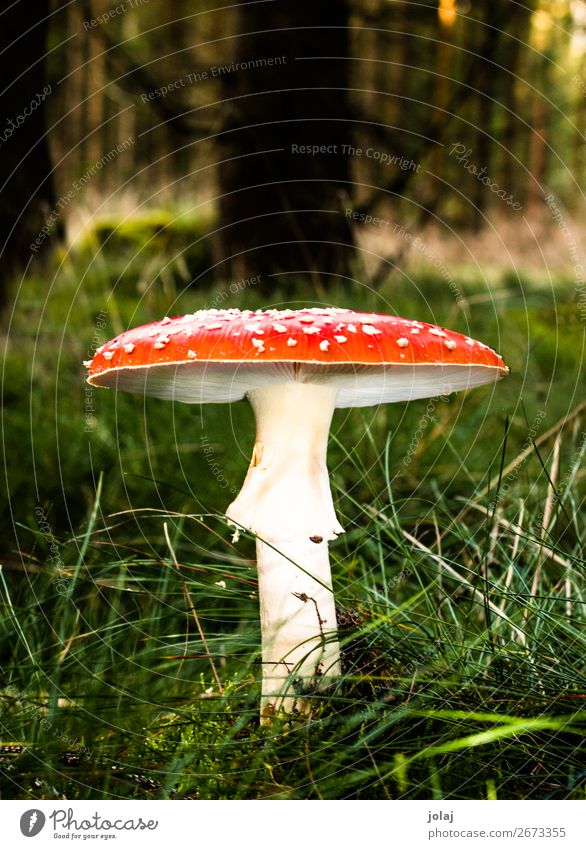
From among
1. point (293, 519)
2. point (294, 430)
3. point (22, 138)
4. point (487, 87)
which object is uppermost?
point (487, 87)

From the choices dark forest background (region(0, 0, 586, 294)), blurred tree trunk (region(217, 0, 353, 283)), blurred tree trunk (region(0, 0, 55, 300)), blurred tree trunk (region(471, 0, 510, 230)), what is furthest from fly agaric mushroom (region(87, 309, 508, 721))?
blurred tree trunk (region(217, 0, 353, 283))

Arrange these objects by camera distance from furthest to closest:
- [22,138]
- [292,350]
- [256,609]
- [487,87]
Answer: [487,87]
[22,138]
[256,609]
[292,350]

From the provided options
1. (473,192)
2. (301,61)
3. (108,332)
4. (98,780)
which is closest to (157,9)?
(473,192)

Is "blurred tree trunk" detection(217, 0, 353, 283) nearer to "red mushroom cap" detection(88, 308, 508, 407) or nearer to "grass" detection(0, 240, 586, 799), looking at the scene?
"grass" detection(0, 240, 586, 799)

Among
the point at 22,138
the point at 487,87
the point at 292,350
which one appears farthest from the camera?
the point at 487,87

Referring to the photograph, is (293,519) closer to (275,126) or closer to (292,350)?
(292,350)

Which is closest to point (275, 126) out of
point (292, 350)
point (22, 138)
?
point (22, 138)

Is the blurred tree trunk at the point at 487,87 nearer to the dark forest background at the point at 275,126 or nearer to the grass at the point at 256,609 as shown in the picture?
the dark forest background at the point at 275,126
